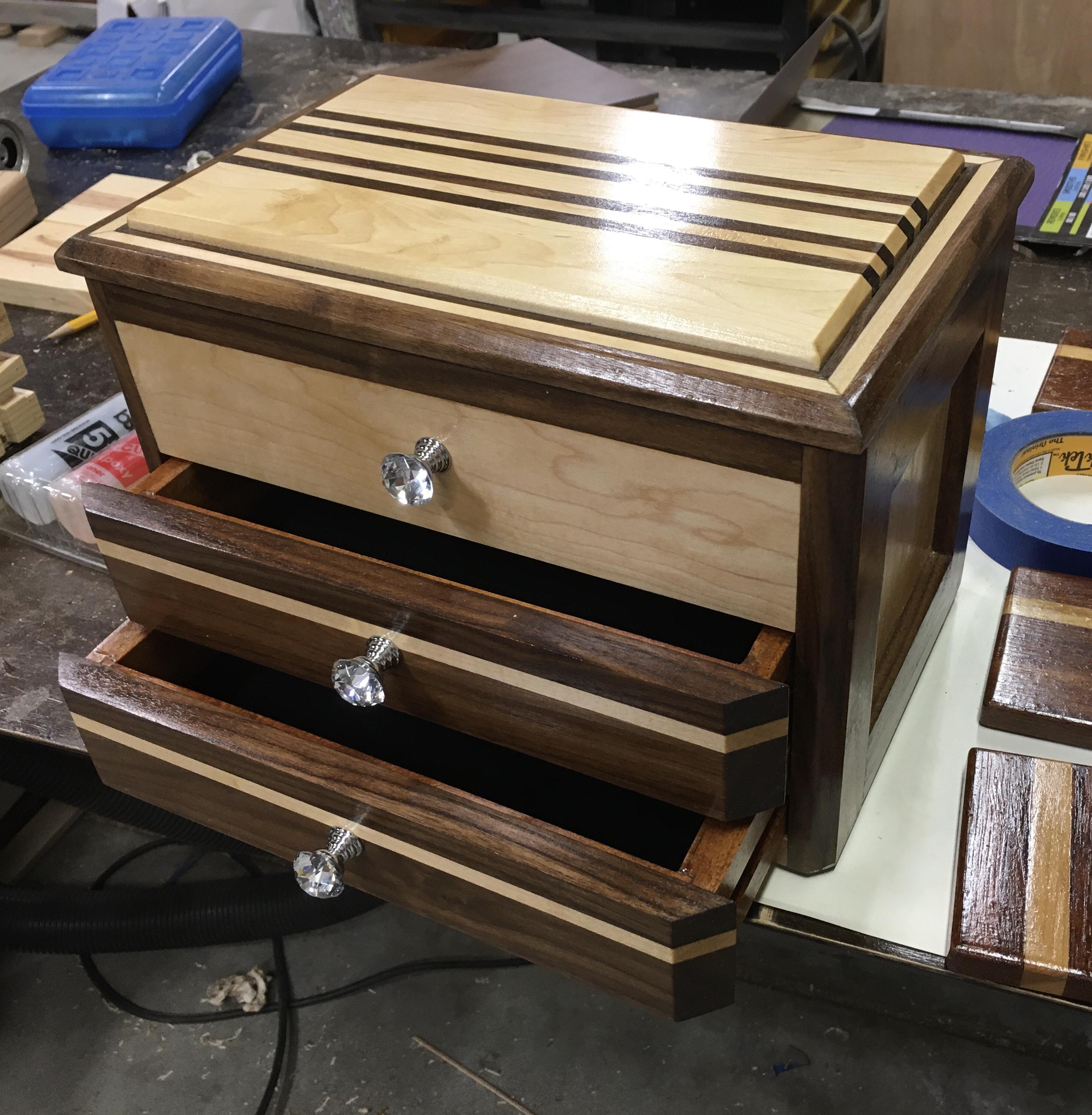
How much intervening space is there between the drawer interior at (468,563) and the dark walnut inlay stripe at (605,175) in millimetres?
211

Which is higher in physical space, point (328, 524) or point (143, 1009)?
point (328, 524)

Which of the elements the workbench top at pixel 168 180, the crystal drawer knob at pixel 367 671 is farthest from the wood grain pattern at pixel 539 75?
the crystal drawer knob at pixel 367 671

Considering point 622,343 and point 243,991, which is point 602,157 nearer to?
point 622,343

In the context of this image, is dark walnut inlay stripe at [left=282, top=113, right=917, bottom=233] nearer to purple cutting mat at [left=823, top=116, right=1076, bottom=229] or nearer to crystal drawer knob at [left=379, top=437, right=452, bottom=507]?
crystal drawer knob at [left=379, top=437, right=452, bottom=507]

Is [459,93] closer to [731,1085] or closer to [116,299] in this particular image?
[116,299]

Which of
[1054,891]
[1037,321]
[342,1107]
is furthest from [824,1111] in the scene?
[1037,321]

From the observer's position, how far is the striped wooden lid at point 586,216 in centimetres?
53

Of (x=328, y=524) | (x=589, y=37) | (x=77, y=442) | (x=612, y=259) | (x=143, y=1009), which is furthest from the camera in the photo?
(x=589, y=37)

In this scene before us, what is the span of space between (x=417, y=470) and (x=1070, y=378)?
0.62m

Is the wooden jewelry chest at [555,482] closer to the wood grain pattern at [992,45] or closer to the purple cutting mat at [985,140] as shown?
the purple cutting mat at [985,140]

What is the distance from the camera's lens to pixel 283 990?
1355 mm

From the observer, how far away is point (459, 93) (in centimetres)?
76

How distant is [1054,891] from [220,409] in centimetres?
55

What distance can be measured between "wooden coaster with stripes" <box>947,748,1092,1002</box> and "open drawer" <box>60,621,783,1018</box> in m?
0.11
